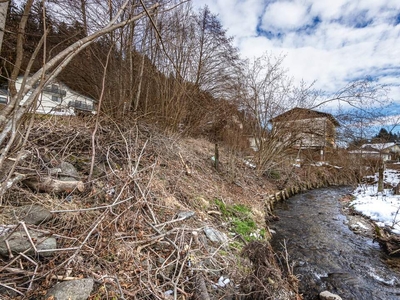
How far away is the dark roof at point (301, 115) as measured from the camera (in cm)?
895

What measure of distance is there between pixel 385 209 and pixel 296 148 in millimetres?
4682

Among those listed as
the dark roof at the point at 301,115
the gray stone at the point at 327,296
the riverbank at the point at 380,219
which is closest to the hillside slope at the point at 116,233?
the gray stone at the point at 327,296

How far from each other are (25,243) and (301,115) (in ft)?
32.5

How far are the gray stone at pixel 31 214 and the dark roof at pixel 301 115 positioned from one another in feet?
30.8

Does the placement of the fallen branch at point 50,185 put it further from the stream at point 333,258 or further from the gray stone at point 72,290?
the stream at point 333,258

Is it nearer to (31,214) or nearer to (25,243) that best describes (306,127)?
(31,214)

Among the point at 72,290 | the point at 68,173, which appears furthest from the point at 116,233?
the point at 68,173

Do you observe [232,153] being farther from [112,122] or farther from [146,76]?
[112,122]

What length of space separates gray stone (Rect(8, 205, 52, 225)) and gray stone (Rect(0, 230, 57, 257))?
0.83 feet

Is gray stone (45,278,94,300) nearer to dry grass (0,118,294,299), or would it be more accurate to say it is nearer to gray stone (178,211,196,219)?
dry grass (0,118,294,299)

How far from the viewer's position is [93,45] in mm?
5375

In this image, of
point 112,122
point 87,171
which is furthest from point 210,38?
point 87,171

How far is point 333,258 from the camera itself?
4.11m

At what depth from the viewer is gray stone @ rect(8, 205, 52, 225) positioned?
207 cm
